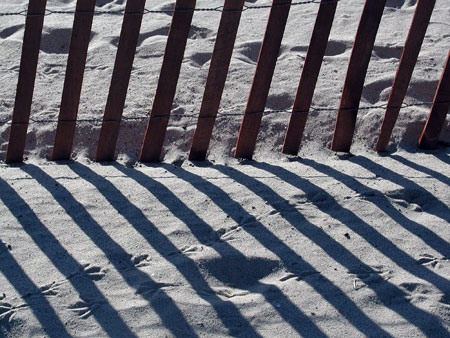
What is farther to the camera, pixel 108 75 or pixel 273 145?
pixel 108 75

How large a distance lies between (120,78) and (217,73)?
598 millimetres

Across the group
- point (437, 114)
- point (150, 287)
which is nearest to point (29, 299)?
point (150, 287)

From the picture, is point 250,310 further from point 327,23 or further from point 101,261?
point 327,23

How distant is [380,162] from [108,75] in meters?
2.28

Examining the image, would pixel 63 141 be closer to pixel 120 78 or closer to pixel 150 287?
pixel 120 78

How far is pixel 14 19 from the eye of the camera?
6.05 m

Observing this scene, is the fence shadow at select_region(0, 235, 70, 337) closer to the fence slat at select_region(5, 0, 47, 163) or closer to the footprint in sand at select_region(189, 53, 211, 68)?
the fence slat at select_region(5, 0, 47, 163)

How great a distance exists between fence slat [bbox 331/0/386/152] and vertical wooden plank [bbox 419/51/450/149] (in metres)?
0.51

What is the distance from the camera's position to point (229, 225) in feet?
11.2

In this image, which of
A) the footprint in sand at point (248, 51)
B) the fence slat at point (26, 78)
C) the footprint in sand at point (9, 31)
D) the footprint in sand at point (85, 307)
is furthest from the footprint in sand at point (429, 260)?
the footprint in sand at point (9, 31)

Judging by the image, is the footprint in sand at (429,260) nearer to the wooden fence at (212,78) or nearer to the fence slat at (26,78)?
the wooden fence at (212,78)

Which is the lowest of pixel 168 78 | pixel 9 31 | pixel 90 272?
pixel 90 272

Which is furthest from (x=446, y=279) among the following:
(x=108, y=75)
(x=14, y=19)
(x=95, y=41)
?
(x=14, y=19)

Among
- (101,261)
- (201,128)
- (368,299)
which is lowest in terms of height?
(101,261)
